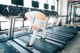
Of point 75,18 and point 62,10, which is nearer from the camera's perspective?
point 75,18

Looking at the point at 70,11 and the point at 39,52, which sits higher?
the point at 70,11

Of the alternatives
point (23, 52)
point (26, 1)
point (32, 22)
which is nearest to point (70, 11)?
point (26, 1)

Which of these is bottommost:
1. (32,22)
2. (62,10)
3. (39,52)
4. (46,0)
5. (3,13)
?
(39,52)

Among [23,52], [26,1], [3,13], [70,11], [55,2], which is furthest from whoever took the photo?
[55,2]

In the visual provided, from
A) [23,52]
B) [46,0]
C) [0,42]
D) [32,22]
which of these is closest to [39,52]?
[23,52]

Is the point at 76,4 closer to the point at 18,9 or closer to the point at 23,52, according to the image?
the point at 18,9

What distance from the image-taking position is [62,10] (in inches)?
410

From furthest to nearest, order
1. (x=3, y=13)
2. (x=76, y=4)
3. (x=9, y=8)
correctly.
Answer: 1. (x=76, y=4)
2. (x=9, y=8)
3. (x=3, y=13)

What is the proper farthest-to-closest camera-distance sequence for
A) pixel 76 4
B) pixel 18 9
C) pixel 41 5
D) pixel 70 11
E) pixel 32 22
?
pixel 70 11 < pixel 76 4 < pixel 41 5 < pixel 18 9 < pixel 32 22

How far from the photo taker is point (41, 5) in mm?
7703

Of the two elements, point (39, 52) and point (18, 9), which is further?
point (18, 9)

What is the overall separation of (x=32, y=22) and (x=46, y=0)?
19.7ft

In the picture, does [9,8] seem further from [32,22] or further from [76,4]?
[76,4]

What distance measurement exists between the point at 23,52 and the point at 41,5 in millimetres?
5547
